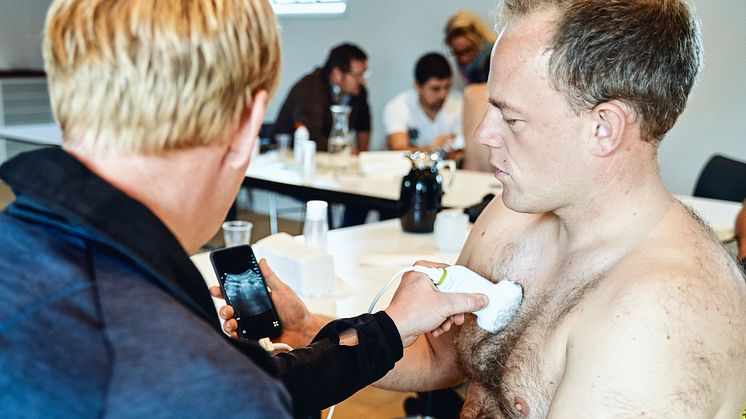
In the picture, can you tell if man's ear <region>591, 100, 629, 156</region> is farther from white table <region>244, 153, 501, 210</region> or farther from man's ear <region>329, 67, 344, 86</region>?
man's ear <region>329, 67, 344, 86</region>

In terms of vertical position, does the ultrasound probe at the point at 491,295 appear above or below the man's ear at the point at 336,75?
above

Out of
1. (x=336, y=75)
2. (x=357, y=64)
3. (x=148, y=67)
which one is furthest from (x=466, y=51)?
(x=148, y=67)

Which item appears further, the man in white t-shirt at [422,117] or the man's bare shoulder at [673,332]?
the man in white t-shirt at [422,117]

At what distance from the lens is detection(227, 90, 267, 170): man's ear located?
0.88 metres

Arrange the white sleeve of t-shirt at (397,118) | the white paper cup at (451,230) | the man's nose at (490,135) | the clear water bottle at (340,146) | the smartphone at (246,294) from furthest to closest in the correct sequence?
the white sleeve of t-shirt at (397,118) → the clear water bottle at (340,146) → the white paper cup at (451,230) → the smartphone at (246,294) → the man's nose at (490,135)

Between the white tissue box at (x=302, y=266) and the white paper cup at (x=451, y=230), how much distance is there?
51 cm

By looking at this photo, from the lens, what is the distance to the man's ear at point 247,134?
884mm

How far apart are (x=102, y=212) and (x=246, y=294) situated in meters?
0.93

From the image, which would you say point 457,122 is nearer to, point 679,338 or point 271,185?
point 271,185

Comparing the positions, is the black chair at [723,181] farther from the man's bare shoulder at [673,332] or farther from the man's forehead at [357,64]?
the man's bare shoulder at [673,332]

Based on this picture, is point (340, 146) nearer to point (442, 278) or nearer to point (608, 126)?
point (442, 278)

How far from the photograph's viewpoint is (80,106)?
804 millimetres

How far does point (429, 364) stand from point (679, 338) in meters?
0.64

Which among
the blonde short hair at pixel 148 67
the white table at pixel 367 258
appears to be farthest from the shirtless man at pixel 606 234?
the blonde short hair at pixel 148 67
